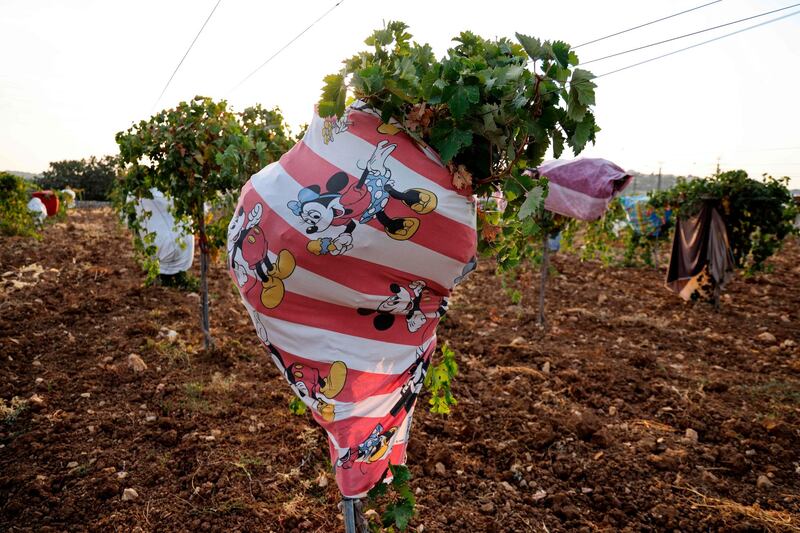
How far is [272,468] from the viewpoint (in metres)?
3.17

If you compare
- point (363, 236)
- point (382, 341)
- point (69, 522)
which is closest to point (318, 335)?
point (382, 341)

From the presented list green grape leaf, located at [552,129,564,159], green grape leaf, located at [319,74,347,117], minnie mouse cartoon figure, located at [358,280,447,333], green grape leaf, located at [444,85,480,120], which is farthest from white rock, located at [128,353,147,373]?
green grape leaf, located at [552,129,564,159]

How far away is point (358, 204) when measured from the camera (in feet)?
4.88

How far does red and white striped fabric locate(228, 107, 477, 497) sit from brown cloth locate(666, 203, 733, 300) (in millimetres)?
7763

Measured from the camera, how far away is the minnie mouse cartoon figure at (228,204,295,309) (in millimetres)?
1590

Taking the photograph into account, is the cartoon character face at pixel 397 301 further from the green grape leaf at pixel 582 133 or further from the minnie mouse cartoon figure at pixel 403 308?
the green grape leaf at pixel 582 133

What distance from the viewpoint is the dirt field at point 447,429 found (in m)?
2.82

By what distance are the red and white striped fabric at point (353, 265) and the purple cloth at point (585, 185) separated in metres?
3.27

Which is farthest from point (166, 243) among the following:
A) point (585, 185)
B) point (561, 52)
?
point (561, 52)

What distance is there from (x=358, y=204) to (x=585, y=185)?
12.7 ft

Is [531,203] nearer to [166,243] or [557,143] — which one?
[557,143]

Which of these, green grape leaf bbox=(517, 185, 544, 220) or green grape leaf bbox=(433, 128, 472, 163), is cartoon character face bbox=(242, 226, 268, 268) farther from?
green grape leaf bbox=(517, 185, 544, 220)

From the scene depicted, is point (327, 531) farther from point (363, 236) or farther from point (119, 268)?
point (119, 268)

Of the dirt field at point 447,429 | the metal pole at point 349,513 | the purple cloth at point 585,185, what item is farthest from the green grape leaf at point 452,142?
the purple cloth at point 585,185
